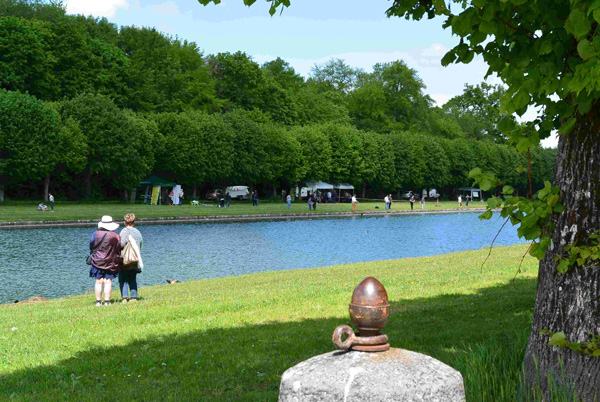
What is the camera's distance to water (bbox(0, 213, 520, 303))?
23.7 m

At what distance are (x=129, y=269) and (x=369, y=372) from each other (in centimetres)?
1303

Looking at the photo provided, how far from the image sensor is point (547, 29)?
542 centimetres

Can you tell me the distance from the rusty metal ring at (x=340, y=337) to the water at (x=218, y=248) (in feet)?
59.4

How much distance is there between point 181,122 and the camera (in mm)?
81062

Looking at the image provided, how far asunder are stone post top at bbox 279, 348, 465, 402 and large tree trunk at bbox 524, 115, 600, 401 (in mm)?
2832

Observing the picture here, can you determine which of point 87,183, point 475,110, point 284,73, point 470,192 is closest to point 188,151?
point 87,183

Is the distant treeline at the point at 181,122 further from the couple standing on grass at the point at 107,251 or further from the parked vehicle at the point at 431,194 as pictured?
the couple standing on grass at the point at 107,251

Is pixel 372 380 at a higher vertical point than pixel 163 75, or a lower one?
lower

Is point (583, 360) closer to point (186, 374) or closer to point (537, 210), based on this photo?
point (537, 210)

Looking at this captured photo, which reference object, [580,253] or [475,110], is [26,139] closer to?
[580,253]

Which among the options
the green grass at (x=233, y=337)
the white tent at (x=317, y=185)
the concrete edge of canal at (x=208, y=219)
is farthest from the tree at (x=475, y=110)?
the green grass at (x=233, y=337)

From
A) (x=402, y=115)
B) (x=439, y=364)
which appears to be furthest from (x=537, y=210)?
(x=402, y=115)

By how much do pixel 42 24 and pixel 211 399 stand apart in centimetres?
8252

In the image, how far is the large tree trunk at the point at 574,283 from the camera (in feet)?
18.3
